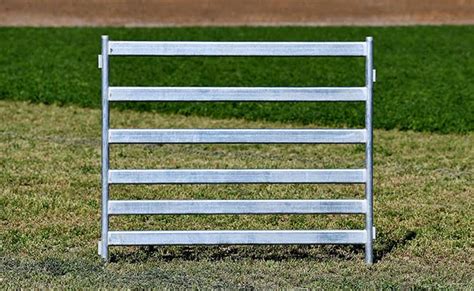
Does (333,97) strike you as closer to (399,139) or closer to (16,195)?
(16,195)

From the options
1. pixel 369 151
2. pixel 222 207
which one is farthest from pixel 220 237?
pixel 369 151

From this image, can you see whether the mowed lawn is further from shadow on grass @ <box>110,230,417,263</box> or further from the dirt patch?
the dirt patch

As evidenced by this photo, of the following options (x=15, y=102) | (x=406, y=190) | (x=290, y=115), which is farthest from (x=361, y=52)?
(x=15, y=102)

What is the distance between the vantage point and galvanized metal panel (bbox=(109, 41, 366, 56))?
7.30 meters

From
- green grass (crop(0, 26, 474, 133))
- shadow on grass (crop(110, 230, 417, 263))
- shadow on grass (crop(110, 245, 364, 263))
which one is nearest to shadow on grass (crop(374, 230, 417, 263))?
shadow on grass (crop(110, 230, 417, 263))

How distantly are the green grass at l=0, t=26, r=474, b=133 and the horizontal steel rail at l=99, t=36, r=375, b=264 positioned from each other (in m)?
9.15

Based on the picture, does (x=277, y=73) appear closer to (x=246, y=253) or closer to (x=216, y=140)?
(x=246, y=253)

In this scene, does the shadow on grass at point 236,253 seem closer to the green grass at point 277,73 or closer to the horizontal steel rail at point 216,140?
the horizontal steel rail at point 216,140

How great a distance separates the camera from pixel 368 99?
7.43m

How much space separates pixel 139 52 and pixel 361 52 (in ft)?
4.77

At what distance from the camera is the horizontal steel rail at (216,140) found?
734cm

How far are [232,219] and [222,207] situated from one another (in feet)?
5.83

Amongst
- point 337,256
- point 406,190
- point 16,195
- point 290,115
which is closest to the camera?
point 337,256

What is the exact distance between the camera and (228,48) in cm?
733
